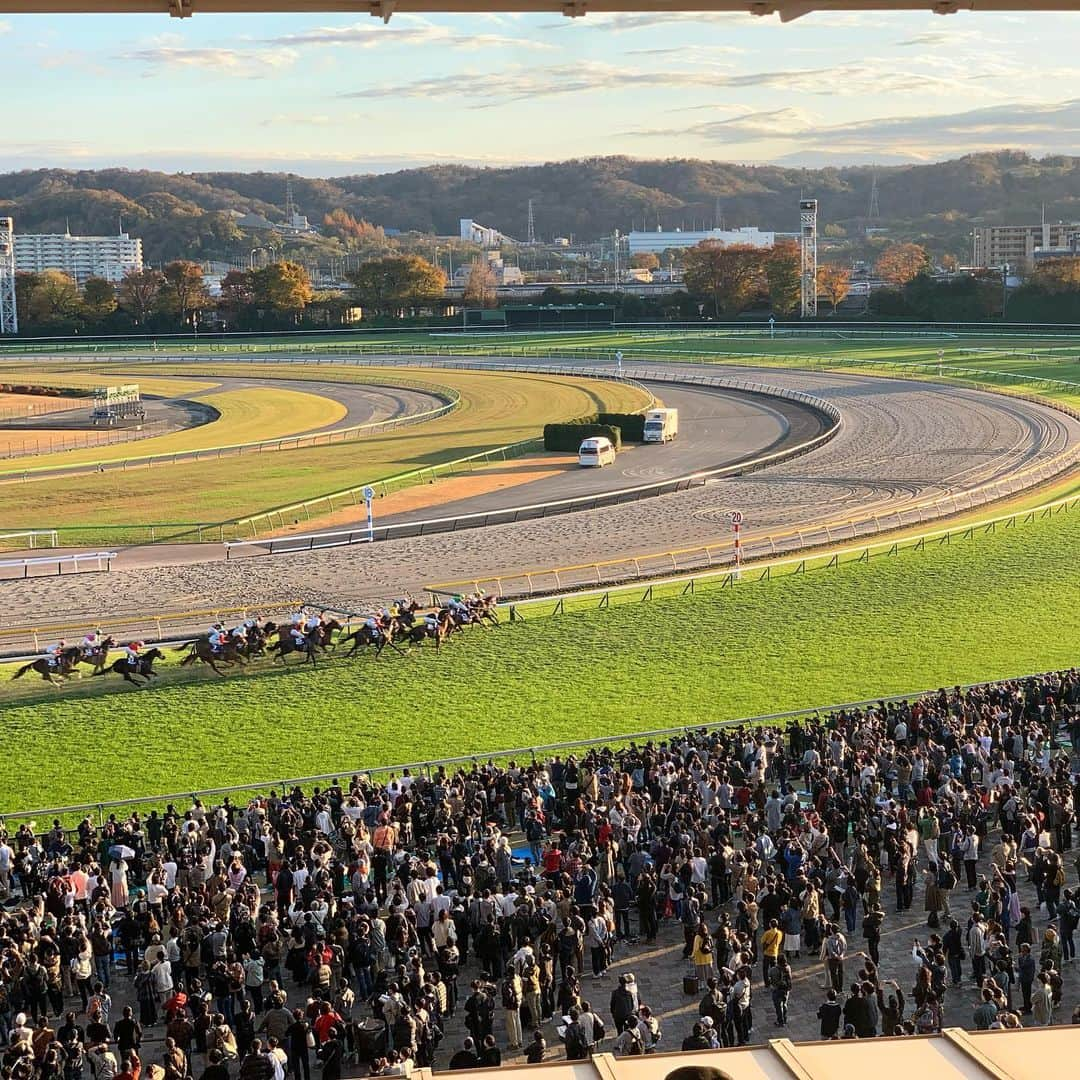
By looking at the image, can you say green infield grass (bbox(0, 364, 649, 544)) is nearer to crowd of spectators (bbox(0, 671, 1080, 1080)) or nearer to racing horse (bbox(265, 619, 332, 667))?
racing horse (bbox(265, 619, 332, 667))

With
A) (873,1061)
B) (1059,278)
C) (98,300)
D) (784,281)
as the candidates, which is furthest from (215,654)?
(98,300)

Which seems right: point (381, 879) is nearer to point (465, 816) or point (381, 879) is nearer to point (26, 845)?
point (465, 816)

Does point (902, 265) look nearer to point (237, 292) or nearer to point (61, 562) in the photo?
point (237, 292)

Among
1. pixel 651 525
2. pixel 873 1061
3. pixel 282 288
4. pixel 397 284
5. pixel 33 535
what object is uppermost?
pixel 397 284

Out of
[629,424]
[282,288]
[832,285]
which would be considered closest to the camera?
[629,424]

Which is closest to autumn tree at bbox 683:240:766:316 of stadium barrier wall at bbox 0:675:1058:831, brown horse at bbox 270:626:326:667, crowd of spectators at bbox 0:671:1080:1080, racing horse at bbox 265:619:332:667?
racing horse at bbox 265:619:332:667

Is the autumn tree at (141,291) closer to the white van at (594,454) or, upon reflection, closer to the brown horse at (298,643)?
the white van at (594,454)

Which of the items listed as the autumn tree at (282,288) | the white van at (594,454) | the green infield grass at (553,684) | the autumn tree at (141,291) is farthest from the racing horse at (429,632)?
the autumn tree at (141,291)
